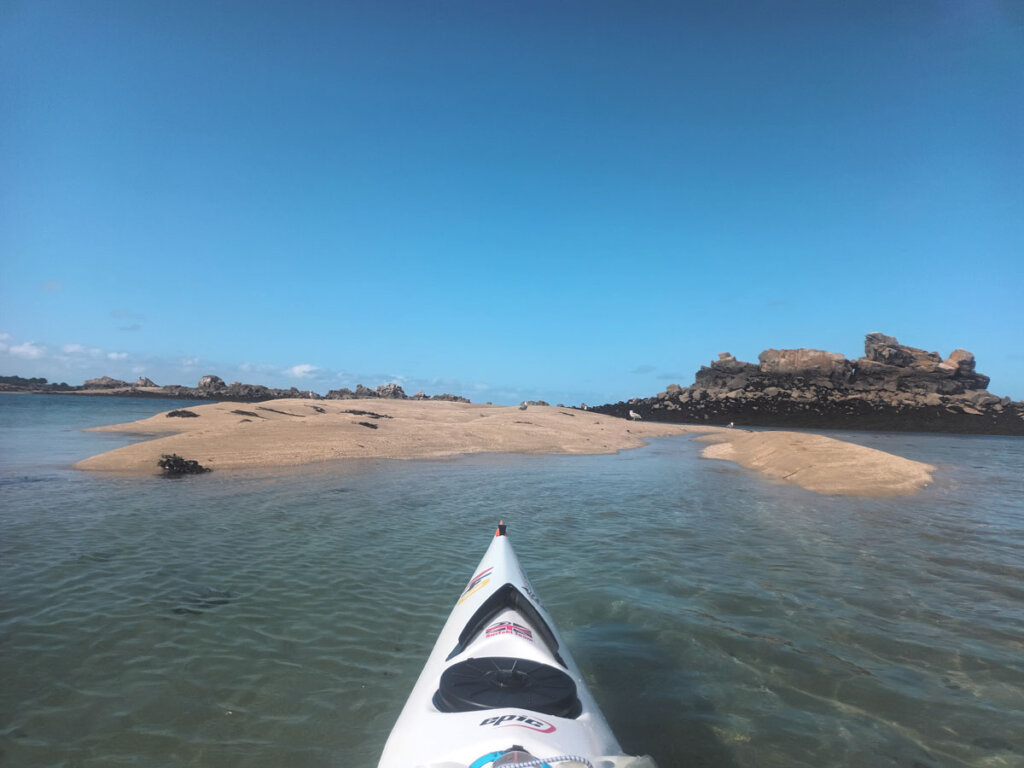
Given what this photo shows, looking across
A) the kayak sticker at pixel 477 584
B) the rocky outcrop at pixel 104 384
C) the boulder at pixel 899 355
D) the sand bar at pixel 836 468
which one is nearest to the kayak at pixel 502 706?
the kayak sticker at pixel 477 584

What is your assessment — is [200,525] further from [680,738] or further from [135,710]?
[680,738]

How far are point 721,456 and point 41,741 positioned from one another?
2937 cm

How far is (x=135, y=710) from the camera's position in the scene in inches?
204

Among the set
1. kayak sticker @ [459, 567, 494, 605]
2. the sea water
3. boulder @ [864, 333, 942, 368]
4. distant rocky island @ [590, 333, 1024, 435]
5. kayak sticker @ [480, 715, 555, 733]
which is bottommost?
the sea water

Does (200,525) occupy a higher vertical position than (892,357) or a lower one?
lower

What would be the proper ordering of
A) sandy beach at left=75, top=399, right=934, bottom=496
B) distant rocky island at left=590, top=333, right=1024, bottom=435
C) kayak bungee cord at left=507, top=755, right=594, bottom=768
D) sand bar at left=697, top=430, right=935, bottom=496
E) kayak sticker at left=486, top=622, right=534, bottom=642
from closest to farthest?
1. kayak bungee cord at left=507, top=755, right=594, bottom=768
2. kayak sticker at left=486, top=622, right=534, bottom=642
3. sand bar at left=697, top=430, right=935, bottom=496
4. sandy beach at left=75, top=399, right=934, bottom=496
5. distant rocky island at left=590, top=333, right=1024, bottom=435

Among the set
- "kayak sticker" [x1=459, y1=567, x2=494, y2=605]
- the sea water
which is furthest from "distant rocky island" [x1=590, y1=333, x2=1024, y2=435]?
"kayak sticker" [x1=459, y1=567, x2=494, y2=605]

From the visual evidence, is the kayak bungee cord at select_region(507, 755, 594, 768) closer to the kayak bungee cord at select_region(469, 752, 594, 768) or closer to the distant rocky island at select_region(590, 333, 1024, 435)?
the kayak bungee cord at select_region(469, 752, 594, 768)

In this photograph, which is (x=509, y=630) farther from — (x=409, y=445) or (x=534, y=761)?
(x=409, y=445)

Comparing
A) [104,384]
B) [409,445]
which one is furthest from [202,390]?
[409,445]

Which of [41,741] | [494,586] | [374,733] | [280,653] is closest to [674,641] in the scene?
[494,586]

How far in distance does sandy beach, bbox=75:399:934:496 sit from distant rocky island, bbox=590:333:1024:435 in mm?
37734

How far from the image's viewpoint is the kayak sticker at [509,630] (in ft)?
15.8

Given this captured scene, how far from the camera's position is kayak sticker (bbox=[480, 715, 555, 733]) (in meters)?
3.44
